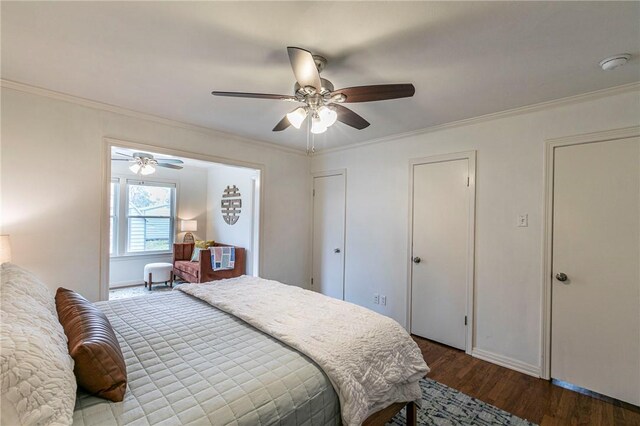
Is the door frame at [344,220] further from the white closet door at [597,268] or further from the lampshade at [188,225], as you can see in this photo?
the lampshade at [188,225]

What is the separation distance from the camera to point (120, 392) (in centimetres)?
112

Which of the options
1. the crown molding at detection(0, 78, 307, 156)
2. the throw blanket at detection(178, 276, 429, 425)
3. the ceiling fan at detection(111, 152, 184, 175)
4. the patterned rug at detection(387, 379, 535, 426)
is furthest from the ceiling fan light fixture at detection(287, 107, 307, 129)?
the ceiling fan at detection(111, 152, 184, 175)

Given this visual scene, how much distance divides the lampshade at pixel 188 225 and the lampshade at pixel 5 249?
158 inches

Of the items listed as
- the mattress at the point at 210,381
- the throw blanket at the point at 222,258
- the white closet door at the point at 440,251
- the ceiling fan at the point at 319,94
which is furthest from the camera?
the throw blanket at the point at 222,258

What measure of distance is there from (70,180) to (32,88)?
77 cm

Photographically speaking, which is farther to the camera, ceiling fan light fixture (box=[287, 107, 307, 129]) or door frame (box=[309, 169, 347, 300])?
door frame (box=[309, 169, 347, 300])

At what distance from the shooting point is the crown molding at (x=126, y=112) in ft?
7.75

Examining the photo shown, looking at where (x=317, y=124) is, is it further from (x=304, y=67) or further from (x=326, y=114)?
(x=304, y=67)

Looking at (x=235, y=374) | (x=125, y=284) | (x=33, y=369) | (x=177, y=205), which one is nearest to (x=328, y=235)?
(x=235, y=374)

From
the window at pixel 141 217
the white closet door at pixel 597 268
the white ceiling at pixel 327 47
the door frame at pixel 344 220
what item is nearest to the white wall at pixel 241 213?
the window at pixel 141 217

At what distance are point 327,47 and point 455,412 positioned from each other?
2.61 m

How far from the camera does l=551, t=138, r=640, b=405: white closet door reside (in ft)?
7.23

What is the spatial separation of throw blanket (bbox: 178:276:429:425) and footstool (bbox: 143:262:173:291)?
361 cm

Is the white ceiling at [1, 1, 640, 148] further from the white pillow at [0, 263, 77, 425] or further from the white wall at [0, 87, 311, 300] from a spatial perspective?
the white pillow at [0, 263, 77, 425]
